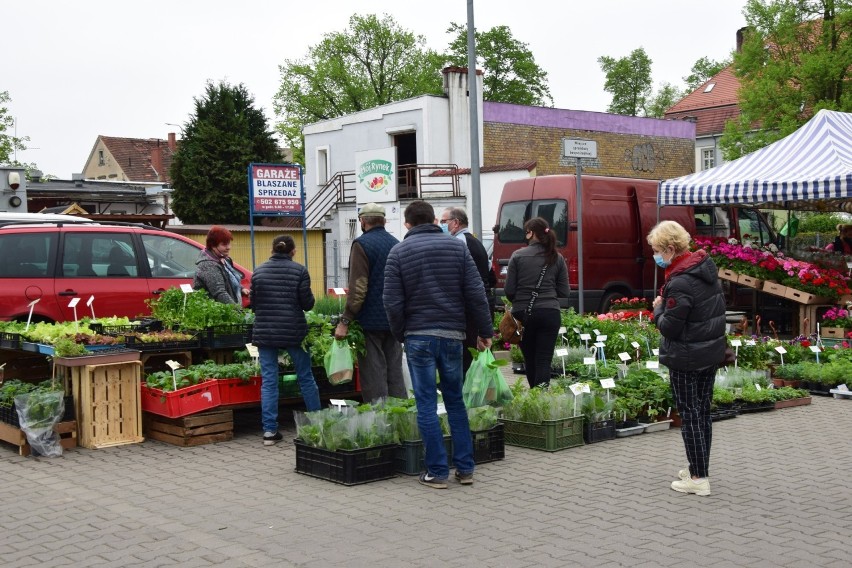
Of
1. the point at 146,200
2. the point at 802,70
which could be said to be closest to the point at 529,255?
the point at 146,200

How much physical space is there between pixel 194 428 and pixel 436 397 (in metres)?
2.63

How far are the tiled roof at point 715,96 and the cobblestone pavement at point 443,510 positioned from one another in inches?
1940

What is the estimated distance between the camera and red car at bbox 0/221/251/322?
10.7 meters

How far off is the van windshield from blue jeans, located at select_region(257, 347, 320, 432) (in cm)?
822

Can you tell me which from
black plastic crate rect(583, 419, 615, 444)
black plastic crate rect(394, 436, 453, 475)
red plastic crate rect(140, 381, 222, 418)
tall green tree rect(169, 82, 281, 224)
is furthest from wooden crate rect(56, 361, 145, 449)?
tall green tree rect(169, 82, 281, 224)

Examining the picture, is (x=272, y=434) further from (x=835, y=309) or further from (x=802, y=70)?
(x=802, y=70)

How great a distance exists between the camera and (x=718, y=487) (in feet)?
22.1

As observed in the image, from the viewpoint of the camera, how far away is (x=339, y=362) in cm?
802

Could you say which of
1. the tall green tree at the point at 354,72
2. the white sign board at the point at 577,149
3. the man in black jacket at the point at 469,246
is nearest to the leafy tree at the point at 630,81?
the tall green tree at the point at 354,72

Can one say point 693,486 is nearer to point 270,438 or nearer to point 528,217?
point 270,438

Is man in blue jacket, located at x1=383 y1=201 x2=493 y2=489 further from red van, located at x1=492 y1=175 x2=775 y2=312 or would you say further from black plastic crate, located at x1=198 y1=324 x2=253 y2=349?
red van, located at x1=492 y1=175 x2=775 y2=312

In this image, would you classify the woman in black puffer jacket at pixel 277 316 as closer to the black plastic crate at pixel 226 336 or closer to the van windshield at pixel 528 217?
the black plastic crate at pixel 226 336

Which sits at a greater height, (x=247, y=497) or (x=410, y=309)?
(x=410, y=309)

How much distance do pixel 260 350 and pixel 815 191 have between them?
8704 millimetres
